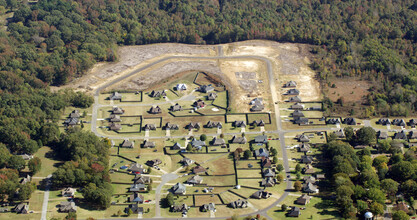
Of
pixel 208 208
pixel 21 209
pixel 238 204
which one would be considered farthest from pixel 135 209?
pixel 21 209

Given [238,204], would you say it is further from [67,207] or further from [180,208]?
[67,207]

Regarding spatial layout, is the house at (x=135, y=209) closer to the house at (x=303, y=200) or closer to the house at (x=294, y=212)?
the house at (x=294, y=212)

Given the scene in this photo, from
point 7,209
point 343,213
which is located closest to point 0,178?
point 7,209

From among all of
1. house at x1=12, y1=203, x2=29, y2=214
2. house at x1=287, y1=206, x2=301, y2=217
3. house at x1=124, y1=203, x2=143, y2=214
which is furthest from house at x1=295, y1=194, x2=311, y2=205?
house at x1=12, y1=203, x2=29, y2=214

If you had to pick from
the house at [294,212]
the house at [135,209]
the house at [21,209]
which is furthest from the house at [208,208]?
the house at [21,209]

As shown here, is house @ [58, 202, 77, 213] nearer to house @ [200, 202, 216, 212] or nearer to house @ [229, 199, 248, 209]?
house @ [200, 202, 216, 212]

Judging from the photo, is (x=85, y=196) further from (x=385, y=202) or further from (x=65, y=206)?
(x=385, y=202)
